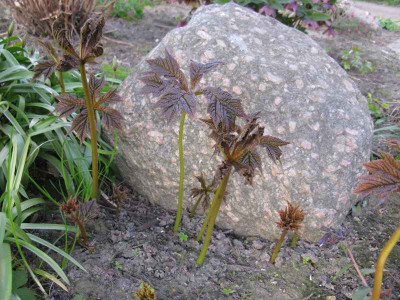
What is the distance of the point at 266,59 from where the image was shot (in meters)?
2.20

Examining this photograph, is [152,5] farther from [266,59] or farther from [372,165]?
[372,165]

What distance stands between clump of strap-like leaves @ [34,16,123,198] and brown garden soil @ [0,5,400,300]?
29cm

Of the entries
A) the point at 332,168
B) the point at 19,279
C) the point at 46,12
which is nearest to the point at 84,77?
the point at 19,279

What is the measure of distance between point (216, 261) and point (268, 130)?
0.66 metres

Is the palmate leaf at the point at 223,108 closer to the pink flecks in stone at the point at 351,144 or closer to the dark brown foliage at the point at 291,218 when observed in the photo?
the dark brown foliage at the point at 291,218

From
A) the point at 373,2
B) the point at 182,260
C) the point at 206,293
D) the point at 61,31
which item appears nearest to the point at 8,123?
the point at 61,31

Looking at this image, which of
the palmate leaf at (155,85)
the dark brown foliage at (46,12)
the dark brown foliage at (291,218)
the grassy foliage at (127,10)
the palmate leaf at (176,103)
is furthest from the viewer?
the grassy foliage at (127,10)

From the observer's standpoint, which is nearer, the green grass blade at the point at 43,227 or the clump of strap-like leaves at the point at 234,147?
the clump of strap-like leaves at the point at 234,147

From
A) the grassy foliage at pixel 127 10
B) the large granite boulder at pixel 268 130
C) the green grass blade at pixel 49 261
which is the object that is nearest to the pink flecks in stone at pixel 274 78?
the large granite boulder at pixel 268 130

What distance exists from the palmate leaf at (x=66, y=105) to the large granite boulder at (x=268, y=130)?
1.51ft

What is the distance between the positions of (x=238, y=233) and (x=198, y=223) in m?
0.21

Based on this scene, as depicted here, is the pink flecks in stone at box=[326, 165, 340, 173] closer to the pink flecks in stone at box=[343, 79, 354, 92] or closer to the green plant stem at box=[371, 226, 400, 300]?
the pink flecks in stone at box=[343, 79, 354, 92]

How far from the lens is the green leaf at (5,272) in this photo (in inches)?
61.8

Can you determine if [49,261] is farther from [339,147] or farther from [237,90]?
[339,147]
